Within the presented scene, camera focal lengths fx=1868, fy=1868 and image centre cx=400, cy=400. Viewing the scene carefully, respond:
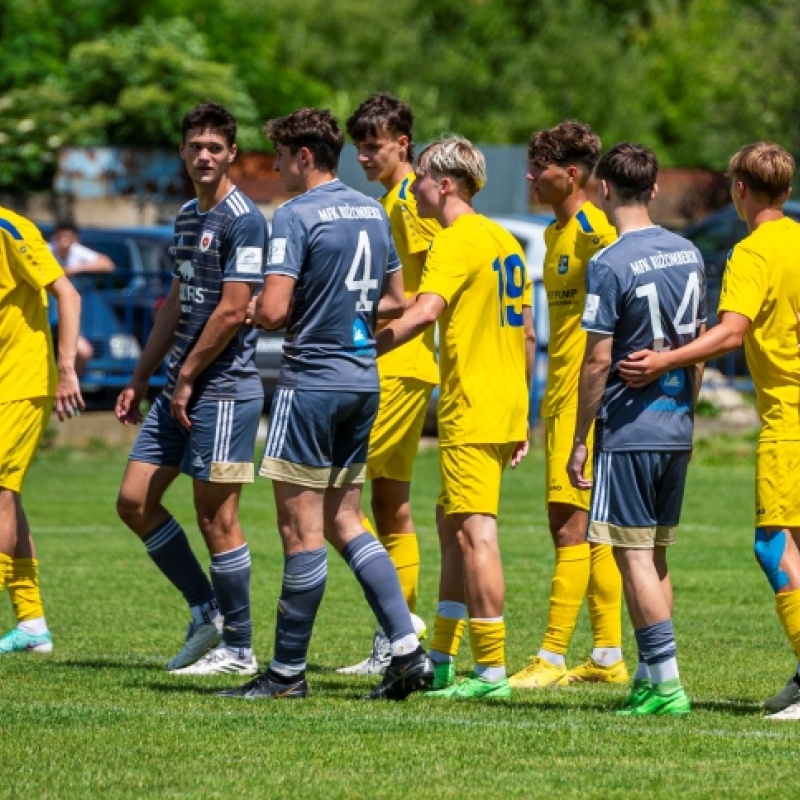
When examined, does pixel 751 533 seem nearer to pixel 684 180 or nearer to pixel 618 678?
pixel 618 678

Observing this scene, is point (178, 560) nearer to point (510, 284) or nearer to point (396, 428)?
point (396, 428)

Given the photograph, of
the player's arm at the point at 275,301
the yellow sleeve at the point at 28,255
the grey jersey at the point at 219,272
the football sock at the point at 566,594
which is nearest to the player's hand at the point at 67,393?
the yellow sleeve at the point at 28,255

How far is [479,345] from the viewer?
757 cm

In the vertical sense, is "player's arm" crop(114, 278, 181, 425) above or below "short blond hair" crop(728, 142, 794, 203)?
below

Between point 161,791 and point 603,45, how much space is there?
2018 inches

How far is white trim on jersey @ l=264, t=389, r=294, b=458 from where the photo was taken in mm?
7164

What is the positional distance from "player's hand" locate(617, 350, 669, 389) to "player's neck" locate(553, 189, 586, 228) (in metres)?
1.49

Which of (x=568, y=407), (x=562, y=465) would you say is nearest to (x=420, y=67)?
(x=568, y=407)

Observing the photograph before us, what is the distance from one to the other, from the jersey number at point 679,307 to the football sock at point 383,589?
1370mm

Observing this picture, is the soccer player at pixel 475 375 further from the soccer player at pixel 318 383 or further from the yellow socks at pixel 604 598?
the yellow socks at pixel 604 598

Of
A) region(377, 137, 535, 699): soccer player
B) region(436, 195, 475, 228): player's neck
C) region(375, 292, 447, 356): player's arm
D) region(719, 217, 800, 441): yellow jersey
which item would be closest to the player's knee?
region(719, 217, 800, 441): yellow jersey

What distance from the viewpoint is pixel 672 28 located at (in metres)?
61.0

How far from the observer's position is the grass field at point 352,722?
18.9 ft

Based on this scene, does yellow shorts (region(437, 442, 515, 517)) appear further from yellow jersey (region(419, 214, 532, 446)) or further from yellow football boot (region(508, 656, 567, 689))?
yellow football boot (region(508, 656, 567, 689))
